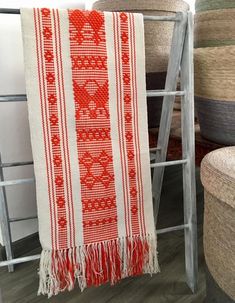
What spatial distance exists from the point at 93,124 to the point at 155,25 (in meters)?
0.47

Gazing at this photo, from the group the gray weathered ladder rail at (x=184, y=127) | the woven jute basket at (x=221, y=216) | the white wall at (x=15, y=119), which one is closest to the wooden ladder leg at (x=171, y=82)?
the gray weathered ladder rail at (x=184, y=127)

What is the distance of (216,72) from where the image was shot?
0.87m

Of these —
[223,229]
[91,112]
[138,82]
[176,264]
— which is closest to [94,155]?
[91,112]

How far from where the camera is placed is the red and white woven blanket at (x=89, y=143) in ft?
2.21

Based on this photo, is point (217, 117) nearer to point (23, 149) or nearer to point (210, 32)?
point (210, 32)

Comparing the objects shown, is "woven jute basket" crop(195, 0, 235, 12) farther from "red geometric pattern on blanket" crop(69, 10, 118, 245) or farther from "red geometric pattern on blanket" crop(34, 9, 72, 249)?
"red geometric pattern on blanket" crop(34, 9, 72, 249)

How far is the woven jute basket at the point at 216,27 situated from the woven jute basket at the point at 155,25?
9cm

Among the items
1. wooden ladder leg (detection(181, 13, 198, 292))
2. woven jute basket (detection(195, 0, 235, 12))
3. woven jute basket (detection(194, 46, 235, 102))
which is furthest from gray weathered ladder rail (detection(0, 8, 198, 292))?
woven jute basket (detection(195, 0, 235, 12))

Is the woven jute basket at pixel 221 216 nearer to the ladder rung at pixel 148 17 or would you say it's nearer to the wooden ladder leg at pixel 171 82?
the wooden ladder leg at pixel 171 82

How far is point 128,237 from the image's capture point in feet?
2.62

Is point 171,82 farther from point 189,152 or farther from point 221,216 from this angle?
point 221,216

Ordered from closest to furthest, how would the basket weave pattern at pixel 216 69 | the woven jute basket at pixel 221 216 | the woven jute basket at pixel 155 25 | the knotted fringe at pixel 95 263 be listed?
the woven jute basket at pixel 221 216 → the knotted fringe at pixel 95 263 → the basket weave pattern at pixel 216 69 → the woven jute basket at pixel 155 25

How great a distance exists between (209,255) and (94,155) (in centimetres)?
36

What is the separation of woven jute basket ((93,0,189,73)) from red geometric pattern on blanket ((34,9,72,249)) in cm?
41
